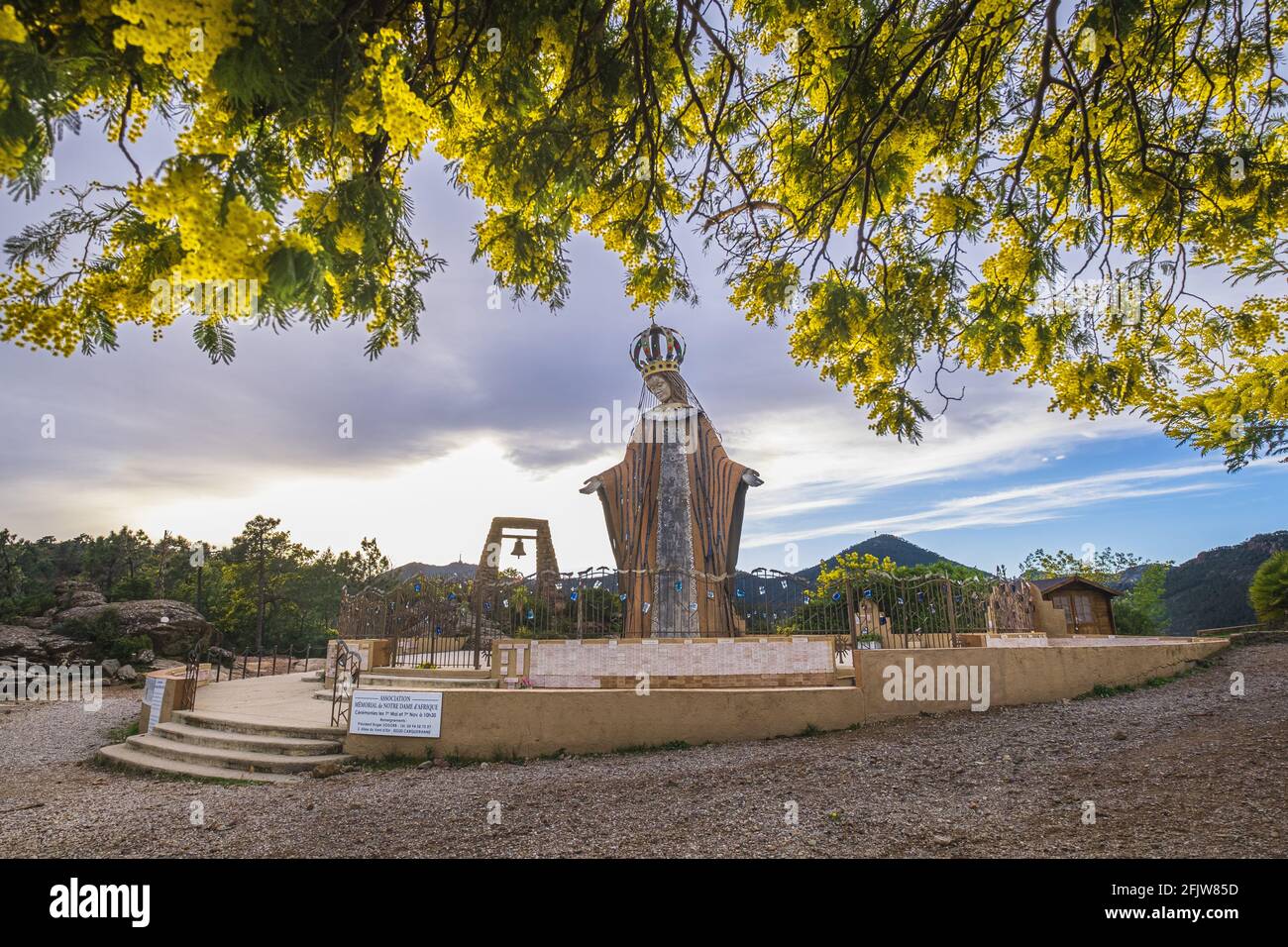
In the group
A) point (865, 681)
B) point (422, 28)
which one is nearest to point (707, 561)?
point (865, 681)

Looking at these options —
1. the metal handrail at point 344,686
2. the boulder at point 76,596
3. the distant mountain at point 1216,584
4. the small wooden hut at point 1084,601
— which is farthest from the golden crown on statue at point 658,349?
the distant mountain at point 1216,584

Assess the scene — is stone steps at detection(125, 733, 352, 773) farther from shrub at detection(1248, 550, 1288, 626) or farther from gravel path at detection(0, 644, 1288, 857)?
shrub at detection(1248, 550, 1288, 626)

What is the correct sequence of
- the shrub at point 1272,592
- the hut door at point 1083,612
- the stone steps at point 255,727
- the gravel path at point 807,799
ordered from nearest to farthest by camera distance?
1. the gravel path at point 807,799
2. the stone steps at point 255,727
3. the shrub at point 1272,592
4. the hut door at point 1083,612

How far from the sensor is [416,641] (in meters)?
13.2

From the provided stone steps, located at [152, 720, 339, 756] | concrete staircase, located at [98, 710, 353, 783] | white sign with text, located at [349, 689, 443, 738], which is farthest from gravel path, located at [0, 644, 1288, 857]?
stone steps, located at [152, 720, 339, 756]

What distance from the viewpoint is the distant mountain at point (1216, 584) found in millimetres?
34469

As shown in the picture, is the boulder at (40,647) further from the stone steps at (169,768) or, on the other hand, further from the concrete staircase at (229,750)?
the concrete staircase at (229,750)

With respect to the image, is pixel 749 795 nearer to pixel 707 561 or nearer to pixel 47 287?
pixel 47 287

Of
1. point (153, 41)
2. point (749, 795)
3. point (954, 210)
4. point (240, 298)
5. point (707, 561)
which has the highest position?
point (954, 210)

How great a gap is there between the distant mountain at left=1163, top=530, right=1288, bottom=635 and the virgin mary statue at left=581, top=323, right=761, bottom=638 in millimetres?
34273

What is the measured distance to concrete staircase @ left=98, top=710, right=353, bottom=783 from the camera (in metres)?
7.83

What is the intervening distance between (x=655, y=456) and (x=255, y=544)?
31.1 metres

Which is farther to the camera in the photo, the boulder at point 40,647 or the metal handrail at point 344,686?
the boulder at point 40,647

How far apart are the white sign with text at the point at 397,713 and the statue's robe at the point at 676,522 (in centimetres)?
462
